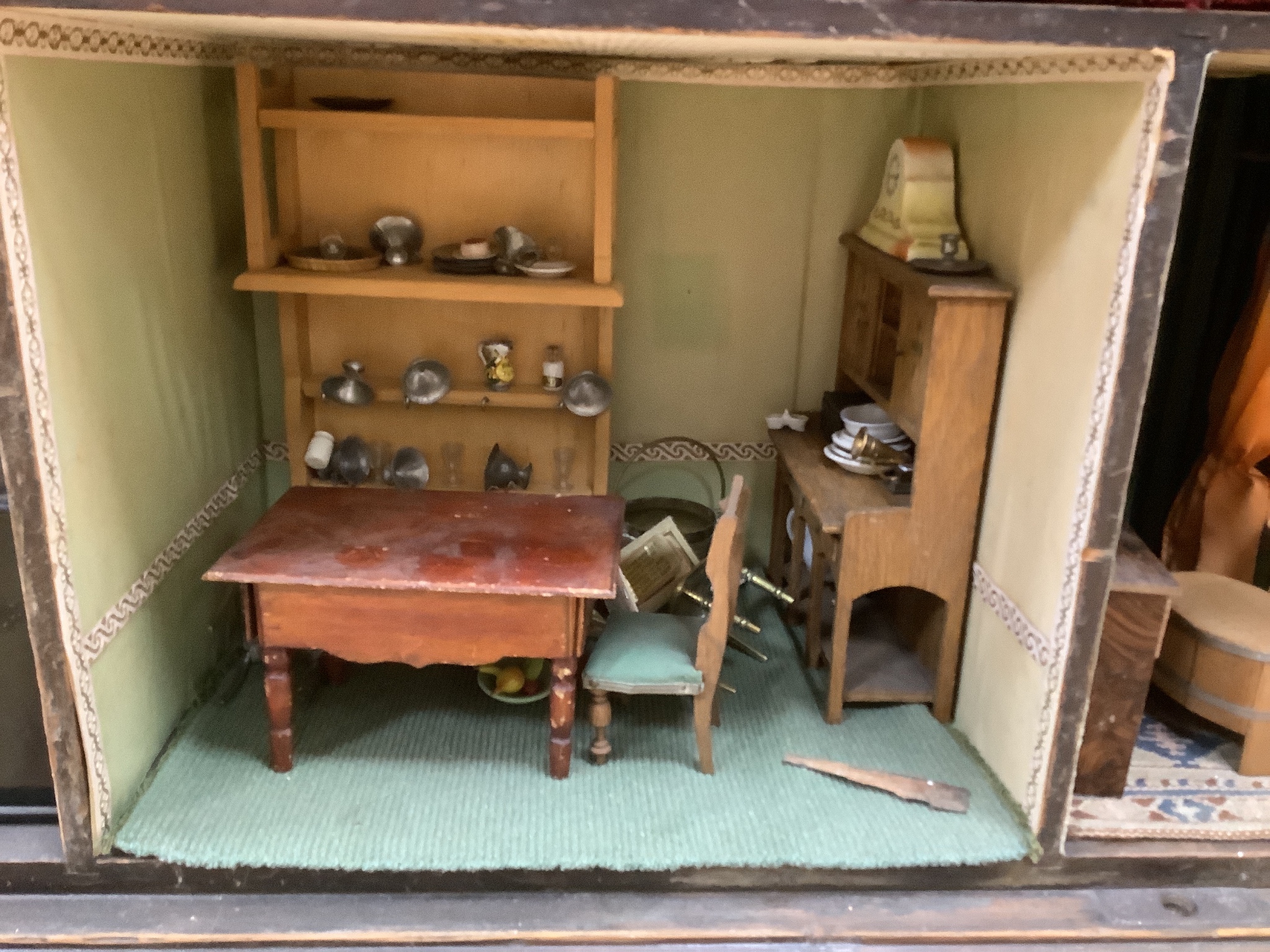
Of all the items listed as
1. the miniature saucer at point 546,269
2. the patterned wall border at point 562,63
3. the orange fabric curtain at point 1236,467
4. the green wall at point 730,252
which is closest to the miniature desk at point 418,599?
the miniature saucer at point 546,269

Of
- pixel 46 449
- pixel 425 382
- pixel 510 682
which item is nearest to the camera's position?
pixel 46 449

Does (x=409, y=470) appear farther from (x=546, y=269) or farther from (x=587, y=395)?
(x=546, y=269)

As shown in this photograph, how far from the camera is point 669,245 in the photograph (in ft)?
11.6

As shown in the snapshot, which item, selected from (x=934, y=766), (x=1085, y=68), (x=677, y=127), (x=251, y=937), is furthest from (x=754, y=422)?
(x=251, y=937)

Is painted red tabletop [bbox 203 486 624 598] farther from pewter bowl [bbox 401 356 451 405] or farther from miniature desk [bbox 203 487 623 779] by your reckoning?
pewter bowl [bbox 401 356 451 405]

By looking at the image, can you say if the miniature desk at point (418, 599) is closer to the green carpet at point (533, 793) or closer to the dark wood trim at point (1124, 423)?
the green carpet at point (533, 793)

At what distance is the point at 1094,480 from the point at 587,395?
1.54 m

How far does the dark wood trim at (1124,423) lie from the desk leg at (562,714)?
1146mm

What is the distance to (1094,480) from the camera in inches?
88.1

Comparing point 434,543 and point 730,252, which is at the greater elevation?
point 730,252

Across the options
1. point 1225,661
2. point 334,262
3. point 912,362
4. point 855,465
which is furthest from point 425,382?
point 1225,661

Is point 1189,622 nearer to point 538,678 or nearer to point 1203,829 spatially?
point 1203,829

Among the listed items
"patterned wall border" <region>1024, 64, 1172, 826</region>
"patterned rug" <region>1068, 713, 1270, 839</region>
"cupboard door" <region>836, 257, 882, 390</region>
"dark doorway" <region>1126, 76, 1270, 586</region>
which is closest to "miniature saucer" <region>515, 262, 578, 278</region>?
"cupboard door" <region>836, 257, 882, 390</region>

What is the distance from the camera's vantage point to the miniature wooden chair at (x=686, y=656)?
2.57 m
